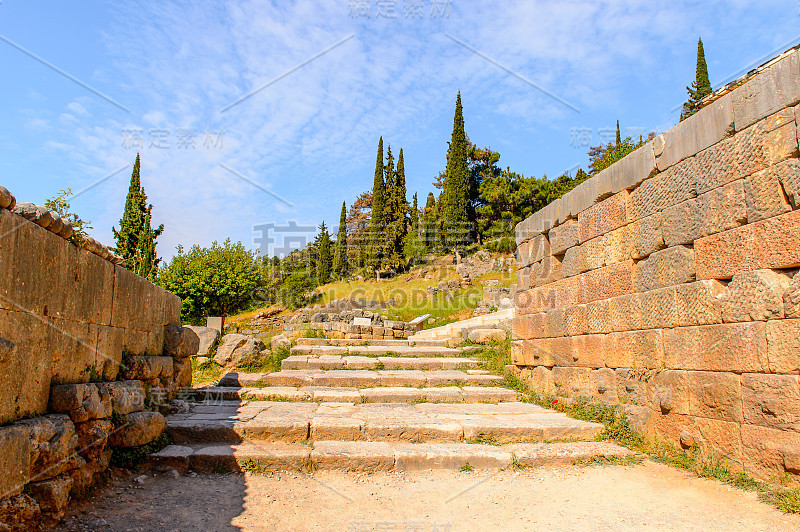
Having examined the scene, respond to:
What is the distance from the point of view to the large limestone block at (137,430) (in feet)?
14.4

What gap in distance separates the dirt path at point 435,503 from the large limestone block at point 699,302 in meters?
1.42

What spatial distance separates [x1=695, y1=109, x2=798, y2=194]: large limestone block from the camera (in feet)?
12.7

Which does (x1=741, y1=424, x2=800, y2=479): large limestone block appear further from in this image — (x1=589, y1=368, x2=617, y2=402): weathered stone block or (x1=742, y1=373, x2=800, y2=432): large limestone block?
(x1=589, y1=368, x2=617, y2=402): weathered stone block

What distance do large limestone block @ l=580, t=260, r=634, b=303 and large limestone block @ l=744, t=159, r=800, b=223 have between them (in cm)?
170

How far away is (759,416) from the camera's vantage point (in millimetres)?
3979

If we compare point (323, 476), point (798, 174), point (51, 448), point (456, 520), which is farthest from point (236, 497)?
point (798, 174)

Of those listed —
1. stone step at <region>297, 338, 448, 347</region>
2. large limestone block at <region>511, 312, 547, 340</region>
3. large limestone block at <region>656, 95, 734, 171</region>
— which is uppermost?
large limestone block at <region>656, 95, 734, 171</region>

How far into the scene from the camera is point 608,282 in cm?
616

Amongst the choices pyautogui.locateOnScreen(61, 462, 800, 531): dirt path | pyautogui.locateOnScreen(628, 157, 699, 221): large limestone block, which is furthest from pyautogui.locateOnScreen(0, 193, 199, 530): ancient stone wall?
pyautogui.locateOnScreen(628, 157, 699, 221): large limestone block

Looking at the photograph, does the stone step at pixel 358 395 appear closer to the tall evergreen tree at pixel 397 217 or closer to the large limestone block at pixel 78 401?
the large limestone block at pixel 78 401

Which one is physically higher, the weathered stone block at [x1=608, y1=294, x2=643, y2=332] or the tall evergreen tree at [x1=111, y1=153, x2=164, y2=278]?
the tall evergreen tree at [x1=111, y1=153, x2=164, y2=278]

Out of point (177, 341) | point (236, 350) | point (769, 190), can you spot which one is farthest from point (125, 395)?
point (769, 190)

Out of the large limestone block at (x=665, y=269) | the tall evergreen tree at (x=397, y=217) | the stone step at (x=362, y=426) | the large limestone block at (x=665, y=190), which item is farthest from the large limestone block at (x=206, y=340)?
the tall evergreen tree at (x=397, y=217)

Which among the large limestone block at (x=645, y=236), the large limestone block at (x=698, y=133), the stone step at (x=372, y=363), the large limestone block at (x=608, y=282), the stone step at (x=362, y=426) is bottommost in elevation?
the stone step at (x=362, y=426)
